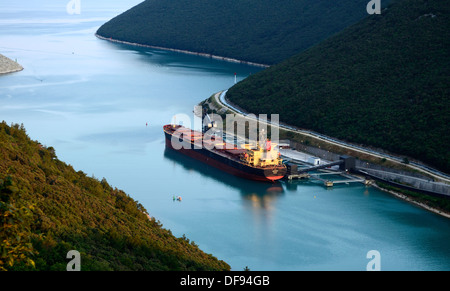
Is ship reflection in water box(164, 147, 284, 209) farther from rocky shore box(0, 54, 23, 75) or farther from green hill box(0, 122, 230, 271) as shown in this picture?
rocky shore box(0, 54, 23, 75)

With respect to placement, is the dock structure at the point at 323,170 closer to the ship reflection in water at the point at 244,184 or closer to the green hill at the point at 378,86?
the ship reflection in water at the point at 244,184

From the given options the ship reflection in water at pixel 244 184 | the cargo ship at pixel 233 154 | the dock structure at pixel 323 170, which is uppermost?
the cargo ship at pixel 233 154

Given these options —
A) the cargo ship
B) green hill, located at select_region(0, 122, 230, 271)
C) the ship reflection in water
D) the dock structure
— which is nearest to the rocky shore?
the cargo ship

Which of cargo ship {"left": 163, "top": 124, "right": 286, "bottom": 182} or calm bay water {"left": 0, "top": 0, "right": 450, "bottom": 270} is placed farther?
cargo ship {"left": 163, "top": 124, "right": 286, "bottom": 182}

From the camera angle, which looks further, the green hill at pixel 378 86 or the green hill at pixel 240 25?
the green hill at pixel 240 25

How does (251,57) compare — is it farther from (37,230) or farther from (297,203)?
(37,230)

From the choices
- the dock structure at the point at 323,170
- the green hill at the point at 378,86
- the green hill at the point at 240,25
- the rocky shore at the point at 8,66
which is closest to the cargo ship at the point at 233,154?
the dock structure at the point at 323,170

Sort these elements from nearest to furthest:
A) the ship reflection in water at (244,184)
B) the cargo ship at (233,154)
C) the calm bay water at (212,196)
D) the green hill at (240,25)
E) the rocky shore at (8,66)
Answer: the calm bay water at (212,196) < the ship reflection in water at (244,184) < the cargo ship at (233,154) < the rocky shore at (8,66) < the green hill at (240,25)
